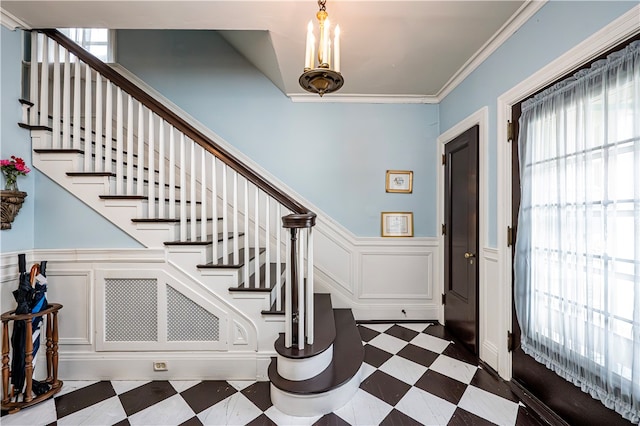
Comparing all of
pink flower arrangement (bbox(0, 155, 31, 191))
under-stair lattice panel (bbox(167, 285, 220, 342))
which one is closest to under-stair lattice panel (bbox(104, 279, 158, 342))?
under-stair lattice panel (bbox(167, 285, 220, 342))

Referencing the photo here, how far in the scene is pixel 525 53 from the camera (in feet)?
5.82

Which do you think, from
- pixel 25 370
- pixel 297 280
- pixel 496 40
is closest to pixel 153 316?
pixel 25 370

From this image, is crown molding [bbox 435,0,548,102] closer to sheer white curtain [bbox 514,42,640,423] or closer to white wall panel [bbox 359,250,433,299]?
sheer white curtain [bbox 514,42,640,423]

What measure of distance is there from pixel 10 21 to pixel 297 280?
9.33 feet

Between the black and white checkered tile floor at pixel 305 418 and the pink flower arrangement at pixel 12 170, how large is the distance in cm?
151

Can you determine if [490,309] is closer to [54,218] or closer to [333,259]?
[333,259]

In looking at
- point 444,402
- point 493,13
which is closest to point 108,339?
point 444,402

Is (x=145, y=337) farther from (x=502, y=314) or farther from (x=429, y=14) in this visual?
(x=429, y=14)

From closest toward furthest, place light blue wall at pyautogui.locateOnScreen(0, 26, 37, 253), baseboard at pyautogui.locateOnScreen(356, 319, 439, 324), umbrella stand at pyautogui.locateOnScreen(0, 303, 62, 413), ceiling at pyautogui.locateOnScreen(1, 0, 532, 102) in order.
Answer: umbrella stand at pyautogui.locateOnScreen(0, 303, 62, 413), ceiling at pyautogui.locateOnScreen(1, 0, 532, 102), light blue wall at pyautogui.locateOnScreen(0, 26, 37, 253), baseboard at pyautogui.locateOnScreen(356, 319, 439, 324)

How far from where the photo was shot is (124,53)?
3.05 meters

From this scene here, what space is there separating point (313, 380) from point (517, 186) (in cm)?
196

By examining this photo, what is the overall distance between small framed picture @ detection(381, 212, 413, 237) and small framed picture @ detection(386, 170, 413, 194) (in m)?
0.28

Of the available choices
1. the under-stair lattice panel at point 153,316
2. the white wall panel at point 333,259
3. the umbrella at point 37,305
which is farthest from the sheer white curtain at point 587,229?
the umbrella at point 37,305

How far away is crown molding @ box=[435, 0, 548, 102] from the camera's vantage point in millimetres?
1690
